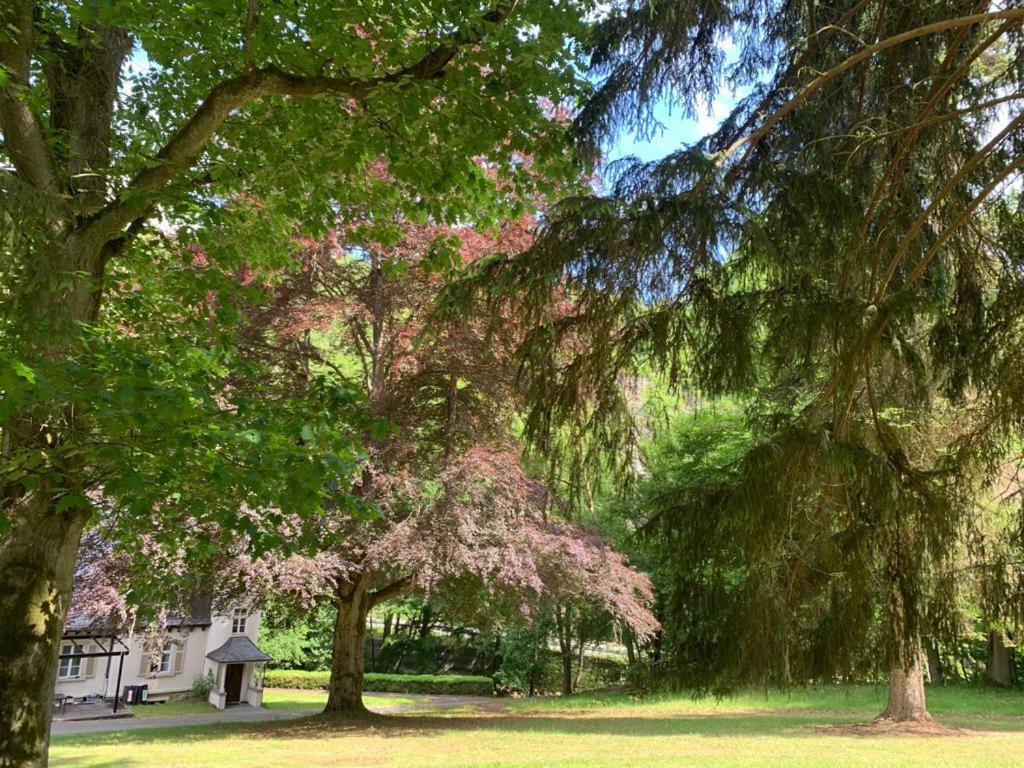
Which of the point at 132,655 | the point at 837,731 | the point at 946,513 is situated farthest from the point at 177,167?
the point at 132,655

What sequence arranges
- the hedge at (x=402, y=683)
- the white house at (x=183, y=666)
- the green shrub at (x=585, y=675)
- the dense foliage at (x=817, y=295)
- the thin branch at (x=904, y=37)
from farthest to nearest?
the green shrub at (x=585, y=675), the hedge at (x=402, y=683), the white house at (x=183, y=666), the dense foliage at (x=817, y=295), the thin branch at (x=904, y=37)

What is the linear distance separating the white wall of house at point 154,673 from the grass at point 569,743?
683 cm

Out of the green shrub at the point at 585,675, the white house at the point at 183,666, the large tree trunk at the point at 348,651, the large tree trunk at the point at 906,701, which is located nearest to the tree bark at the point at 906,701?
the large tree trunk at the point at 906,701

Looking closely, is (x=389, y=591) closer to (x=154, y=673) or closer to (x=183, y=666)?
(x=154, y=673)

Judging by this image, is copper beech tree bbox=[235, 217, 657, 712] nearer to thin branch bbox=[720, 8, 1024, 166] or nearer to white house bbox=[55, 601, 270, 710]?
thin branch bbox=[720, 8, 1024, 166]

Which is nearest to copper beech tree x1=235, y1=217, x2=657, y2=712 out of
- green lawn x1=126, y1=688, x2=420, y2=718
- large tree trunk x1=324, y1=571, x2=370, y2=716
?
large tree trunk x1=324, y1=571, x2=370, y2=716

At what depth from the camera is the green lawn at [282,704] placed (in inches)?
784

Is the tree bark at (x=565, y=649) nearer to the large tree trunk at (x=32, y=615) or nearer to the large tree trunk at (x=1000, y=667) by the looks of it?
the large tree trunk at (x=1000, y=667)

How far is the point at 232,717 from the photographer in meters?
18.5

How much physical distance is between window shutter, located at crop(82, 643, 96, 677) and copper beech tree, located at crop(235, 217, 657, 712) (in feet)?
31.3

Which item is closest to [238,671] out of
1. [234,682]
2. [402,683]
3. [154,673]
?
[234,682]

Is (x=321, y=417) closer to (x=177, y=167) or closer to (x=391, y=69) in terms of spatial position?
(x=177, y=167)

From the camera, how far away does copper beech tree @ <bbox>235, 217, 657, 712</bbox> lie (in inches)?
465

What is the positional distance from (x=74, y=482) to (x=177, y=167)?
2108 millimetres
